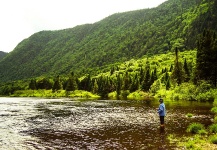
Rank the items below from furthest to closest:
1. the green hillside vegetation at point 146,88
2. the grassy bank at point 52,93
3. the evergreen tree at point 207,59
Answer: the grassy bank at point 52,93, the green hillside vegetation at point 146,88, the evergreen tree at point 207,59

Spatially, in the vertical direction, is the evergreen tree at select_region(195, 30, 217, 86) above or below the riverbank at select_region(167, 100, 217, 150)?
above

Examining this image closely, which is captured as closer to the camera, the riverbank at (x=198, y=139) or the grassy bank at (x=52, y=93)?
the riverbank at (x=198, y=139)

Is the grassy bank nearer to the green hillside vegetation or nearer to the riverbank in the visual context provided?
the green hillside vegetation

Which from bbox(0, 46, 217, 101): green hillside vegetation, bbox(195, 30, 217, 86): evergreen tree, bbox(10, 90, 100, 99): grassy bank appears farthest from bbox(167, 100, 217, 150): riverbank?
bbox(10, 90, 100, 99): grassy bank

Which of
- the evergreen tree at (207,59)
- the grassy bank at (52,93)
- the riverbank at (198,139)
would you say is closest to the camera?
the riverbank at (198,139)

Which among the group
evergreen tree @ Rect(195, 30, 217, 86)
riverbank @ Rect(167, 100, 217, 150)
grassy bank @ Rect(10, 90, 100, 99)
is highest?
evergreen tree @ Rect(195, 30, 217, 86)

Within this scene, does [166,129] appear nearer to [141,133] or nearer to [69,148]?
[141,133]

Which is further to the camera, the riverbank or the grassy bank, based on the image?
the grassy bank

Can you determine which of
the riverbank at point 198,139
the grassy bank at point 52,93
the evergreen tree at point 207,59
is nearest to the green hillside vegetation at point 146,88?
the grassy bank at point 52,93

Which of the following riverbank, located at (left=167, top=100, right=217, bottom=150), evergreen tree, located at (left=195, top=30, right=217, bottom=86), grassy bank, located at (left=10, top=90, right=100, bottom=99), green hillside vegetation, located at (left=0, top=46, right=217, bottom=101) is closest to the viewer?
riverbank, located at (left=167, top=100, right=217, bottom=150)

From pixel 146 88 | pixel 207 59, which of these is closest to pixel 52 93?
pixel 146 88

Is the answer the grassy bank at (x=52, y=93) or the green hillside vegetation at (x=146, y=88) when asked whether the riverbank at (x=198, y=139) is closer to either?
the green hillside vegetation at (x=146, y=88)

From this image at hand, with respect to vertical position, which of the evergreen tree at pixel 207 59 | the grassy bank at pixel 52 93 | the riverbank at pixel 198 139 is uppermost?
the evergreen tree at pixel 207 59

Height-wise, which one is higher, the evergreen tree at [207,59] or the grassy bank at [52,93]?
the evergreen tree at [207,59]
